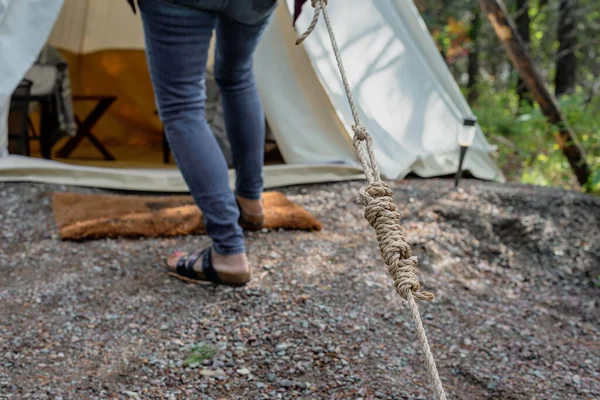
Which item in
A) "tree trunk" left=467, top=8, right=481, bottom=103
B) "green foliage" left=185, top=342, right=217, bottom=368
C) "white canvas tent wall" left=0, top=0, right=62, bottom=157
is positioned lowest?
"tree trunk" left=467, top=8, right=481, bottom=103

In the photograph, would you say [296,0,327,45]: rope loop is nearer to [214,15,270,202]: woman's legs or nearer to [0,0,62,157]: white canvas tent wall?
[214,15,270,202]: woman's legs

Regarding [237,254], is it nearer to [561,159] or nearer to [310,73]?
[310,73]

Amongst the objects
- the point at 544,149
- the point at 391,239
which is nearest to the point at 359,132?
the point at 391,239

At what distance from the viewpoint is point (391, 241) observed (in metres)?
1.14

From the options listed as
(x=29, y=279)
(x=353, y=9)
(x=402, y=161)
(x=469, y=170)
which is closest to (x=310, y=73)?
(x=353, y=9)

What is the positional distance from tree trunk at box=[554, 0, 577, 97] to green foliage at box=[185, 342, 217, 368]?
6.05 meters

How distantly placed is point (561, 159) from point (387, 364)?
3249 mm

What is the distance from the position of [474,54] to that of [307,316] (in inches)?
285

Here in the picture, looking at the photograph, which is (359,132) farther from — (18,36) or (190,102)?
(18,36)

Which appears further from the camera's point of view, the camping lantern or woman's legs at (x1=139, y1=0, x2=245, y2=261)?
the camping lantern

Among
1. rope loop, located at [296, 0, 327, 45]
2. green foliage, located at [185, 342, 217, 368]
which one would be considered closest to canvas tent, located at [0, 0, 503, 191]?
green foliage, located at [185, 342, 217, 368]

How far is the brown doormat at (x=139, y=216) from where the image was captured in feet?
7.81

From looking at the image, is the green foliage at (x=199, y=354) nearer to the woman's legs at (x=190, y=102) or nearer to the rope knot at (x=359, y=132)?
the woman's legs at (x=190, y=102)

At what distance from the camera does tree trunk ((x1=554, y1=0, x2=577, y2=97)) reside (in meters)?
6.67
